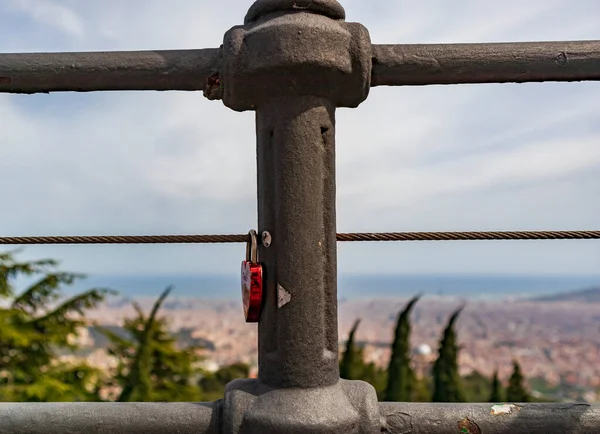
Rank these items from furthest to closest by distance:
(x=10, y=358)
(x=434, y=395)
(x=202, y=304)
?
(x=202, y=304)
(x=434, y=395)
(x=10, y=358)

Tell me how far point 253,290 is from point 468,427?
0.43m

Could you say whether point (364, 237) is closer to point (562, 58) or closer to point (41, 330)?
point (562, 58)

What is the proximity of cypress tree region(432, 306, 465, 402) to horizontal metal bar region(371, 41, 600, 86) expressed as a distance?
7.07 m

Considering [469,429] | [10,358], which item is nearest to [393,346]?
[10,358]

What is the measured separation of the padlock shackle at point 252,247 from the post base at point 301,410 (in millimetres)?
212

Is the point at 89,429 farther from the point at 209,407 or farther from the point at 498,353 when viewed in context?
the point at 498,353

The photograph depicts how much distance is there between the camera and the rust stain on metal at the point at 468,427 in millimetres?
861

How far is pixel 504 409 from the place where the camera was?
876 mm

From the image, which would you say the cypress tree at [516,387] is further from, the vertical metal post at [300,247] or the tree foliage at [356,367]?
the vertical metal post at [300,247]

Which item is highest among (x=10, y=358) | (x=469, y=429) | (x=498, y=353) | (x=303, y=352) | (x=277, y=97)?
(x=277, y=97)

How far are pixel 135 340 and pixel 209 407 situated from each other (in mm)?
9069

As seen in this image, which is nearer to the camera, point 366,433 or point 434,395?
point 366,433

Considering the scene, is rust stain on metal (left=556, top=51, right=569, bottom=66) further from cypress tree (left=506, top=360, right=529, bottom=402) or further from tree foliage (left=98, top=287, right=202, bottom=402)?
A: tree foliage (left=98, top=287, right=202, bottom=402)

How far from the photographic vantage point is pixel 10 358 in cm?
731
